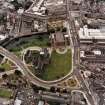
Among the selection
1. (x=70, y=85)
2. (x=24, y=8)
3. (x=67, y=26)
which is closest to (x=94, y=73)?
(x=70, y=85)

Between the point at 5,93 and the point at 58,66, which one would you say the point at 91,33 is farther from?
the point at 5,93

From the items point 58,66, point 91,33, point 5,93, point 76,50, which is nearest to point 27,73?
point 5,93

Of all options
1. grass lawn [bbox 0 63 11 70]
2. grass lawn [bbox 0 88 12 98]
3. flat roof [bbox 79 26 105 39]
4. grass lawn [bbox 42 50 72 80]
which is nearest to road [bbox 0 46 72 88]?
grass lawn [bbox 42 50 72 80]

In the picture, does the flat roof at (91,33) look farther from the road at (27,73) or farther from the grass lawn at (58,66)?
the road at (27,73)

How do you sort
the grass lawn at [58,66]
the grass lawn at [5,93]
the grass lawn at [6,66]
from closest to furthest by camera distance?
the grass lawn at [5,93] → the grass lawn at [58,66] → the grass lawn at [6,66]

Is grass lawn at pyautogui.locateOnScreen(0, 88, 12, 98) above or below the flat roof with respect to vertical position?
below

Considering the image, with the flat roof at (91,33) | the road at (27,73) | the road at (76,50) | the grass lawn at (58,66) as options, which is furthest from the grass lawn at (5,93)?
the flat roof at (91,33)

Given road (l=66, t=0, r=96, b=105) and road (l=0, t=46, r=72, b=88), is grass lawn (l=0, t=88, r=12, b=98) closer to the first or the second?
road (l=0, t=46, r=72, b=88)

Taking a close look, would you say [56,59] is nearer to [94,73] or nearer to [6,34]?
[94,73]
